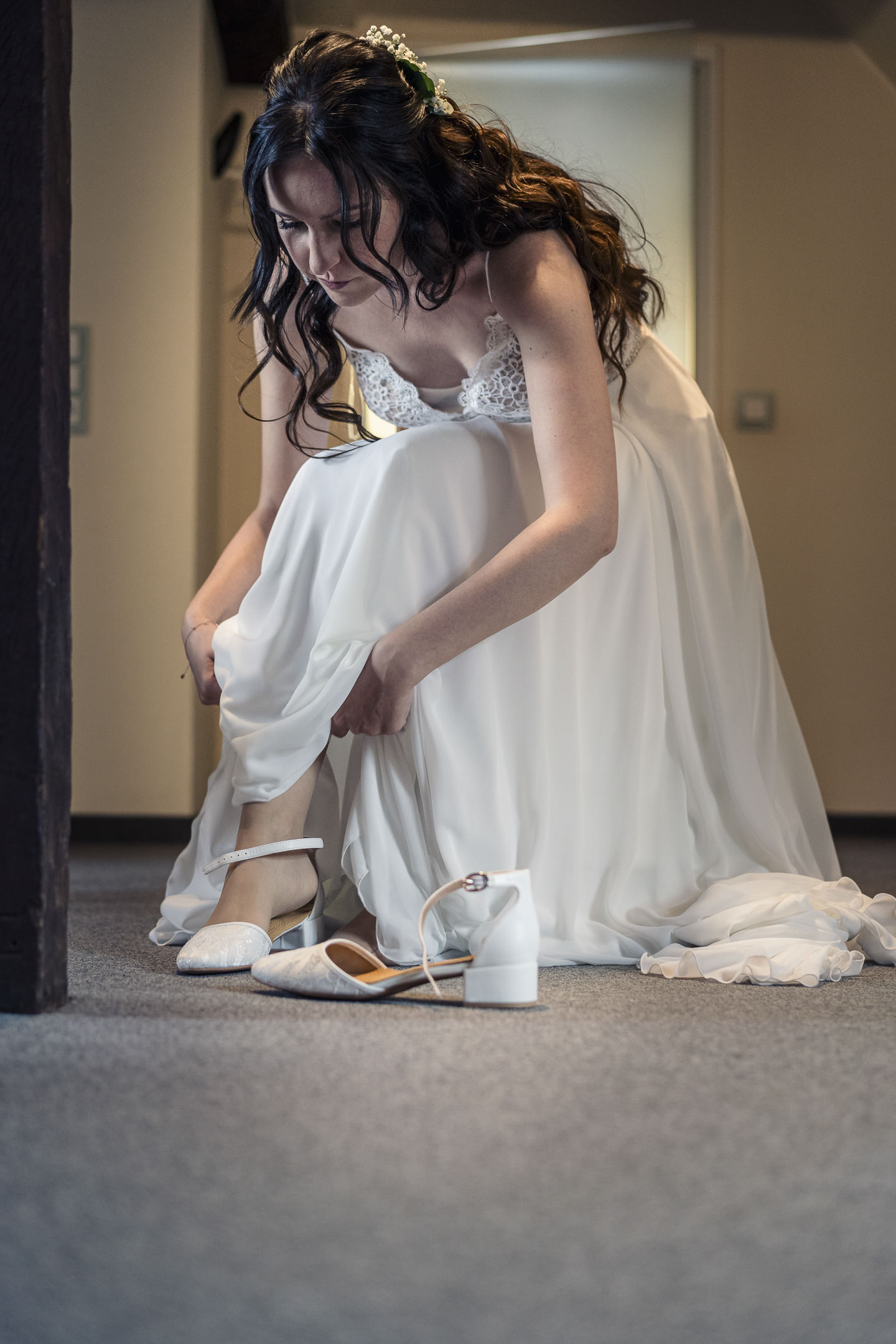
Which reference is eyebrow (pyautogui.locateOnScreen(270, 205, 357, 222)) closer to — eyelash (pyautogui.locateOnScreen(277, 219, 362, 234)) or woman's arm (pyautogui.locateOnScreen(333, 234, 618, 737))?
eyelash (pyautogui.locateOnScreen(277, 219, 362, 234))

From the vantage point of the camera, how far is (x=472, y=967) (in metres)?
0.93

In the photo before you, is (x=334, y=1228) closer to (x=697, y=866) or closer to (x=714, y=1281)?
(x=714, y=1281)

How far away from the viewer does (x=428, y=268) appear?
1.27 m

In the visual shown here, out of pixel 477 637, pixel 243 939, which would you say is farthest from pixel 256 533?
pixel 243 939

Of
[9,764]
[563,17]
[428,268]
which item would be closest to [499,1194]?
[9,764]

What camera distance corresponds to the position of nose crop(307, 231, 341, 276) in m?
1.19

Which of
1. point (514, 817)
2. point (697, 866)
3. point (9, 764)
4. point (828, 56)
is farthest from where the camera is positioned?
point (828, 56)

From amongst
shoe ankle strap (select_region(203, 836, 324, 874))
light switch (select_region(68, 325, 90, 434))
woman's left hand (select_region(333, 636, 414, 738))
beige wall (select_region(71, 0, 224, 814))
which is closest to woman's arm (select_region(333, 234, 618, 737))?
woman's left hand (select_region(333, 636, 414, 738))

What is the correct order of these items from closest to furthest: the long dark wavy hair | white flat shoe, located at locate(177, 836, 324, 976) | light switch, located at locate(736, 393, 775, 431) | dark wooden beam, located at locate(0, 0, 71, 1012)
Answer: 1. dark wooden beam, located at locate(0, 0, 71, 1012)
2. white flat shoe, located at locate(177, 836, 324, 976)
3. the long dark wavy hair
4. light switch, located at locate(736, 393, 775, 431)

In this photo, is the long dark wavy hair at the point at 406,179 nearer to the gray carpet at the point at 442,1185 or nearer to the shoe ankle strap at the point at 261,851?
the shoe ankle strap at the point at 261,851

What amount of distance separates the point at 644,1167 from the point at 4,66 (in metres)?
0.90

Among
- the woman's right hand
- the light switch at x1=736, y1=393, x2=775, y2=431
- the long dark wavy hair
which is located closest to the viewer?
the long dark wavy hair

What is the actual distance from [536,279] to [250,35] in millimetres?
2481

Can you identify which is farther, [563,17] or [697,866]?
[563,17]
